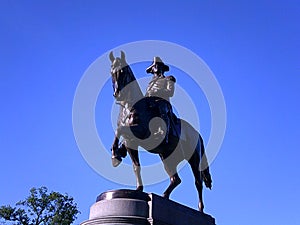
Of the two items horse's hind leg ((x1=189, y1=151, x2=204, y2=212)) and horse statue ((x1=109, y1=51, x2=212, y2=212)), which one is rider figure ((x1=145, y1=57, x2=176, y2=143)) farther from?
horse's hind leg ((x1=189, y1=151, x2=204, y2=212))

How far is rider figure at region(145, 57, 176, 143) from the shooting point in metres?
12.2

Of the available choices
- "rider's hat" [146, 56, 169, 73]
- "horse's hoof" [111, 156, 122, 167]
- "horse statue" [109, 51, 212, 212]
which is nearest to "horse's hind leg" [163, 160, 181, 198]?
"horse statue" [109, 51, 212, 212]

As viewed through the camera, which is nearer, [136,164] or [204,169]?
[136,164]

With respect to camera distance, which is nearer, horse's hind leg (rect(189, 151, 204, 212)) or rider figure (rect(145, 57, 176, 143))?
rider figure (rect(145, 57, 176, 143))

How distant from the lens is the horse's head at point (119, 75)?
11555mm

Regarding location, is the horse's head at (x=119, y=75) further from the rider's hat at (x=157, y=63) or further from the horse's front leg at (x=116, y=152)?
the rider's hat at (x=157, y=63)

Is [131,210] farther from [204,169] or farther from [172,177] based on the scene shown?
[204,169]

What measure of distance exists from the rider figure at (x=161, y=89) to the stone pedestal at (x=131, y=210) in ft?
5.98

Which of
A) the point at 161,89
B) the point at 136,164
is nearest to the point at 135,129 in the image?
the point at 136,164

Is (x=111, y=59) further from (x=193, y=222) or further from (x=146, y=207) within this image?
(x=193, y=222)

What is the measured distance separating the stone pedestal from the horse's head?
2.43m

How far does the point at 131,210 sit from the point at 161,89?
3.78 m

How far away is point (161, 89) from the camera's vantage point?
12.9 m

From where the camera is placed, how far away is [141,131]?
11.5 m
